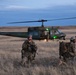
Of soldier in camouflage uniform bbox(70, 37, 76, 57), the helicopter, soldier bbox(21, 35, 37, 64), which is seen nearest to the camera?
soldier in camouflage uniform bbox(70, 37, 76, 57)

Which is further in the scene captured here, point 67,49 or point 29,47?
→ point 29,47

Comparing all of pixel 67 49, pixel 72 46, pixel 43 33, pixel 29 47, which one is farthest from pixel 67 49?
pixel 43 33

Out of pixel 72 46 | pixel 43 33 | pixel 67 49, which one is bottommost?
pixel 43 33

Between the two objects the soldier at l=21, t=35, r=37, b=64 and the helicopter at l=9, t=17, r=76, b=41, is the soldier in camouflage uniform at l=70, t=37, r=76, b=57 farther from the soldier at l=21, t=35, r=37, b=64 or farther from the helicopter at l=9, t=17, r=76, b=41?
the helicopter at l=9, t=17, r=76, b=41

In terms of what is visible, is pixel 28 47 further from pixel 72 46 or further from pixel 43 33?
pixel 43 33

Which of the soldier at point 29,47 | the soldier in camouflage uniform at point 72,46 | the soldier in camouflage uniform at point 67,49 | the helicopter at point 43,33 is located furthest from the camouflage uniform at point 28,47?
the helicopter at point 43,33

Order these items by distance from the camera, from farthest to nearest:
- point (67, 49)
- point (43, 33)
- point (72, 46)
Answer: point (43, 33) → point (67, 49) → point (72, 46)

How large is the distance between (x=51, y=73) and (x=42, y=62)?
3.95 metres

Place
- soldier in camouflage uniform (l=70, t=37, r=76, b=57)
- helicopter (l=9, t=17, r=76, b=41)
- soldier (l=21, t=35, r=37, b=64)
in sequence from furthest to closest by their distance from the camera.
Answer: helicopter (l=9, t=17, r=76, b=41), soldier (l=21, t=35, r=37, b=64), soldier in camouflage uniform (l=70, t=37, r=76, b=57)

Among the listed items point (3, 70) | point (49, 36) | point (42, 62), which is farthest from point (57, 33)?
point (3, 70)

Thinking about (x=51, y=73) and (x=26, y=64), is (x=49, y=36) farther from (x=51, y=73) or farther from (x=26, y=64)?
(x=51, y=73)

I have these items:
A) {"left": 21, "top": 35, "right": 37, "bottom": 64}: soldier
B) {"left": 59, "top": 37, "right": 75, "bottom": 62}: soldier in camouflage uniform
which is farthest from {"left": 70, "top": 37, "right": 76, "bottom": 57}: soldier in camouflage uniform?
{"left": 21, "top": 35, "right": 37, "bottom": 64}: soldier

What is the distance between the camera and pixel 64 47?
45.4ft

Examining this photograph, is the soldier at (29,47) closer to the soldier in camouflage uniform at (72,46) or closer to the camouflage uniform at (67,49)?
the camouflage uniform at (67,49)
